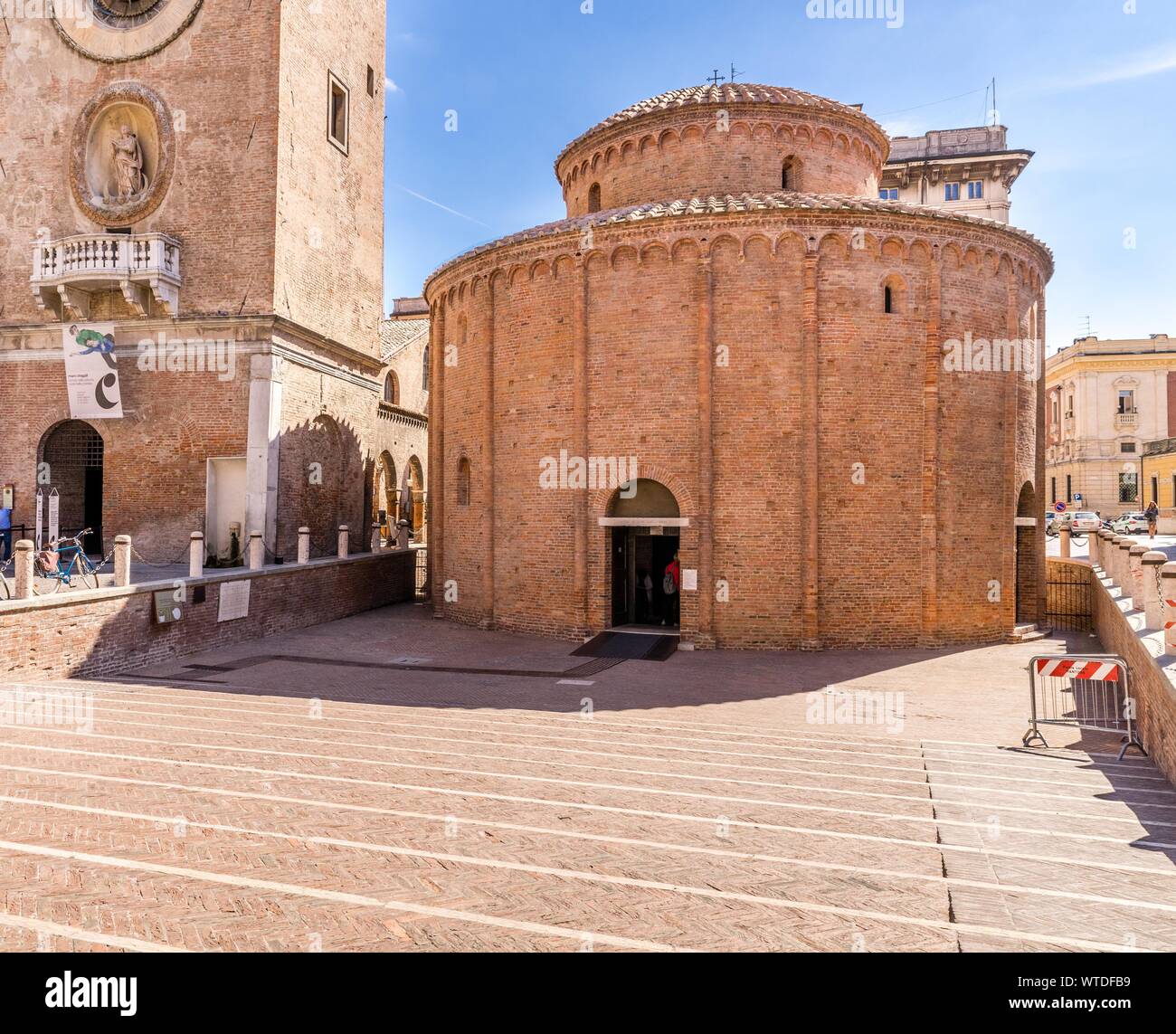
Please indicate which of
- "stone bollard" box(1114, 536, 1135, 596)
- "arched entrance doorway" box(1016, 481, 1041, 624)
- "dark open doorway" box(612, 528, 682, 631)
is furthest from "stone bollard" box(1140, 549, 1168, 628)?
"dark open doorway" box(612, 528, 682, 631)

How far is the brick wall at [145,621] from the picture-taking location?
1310 cm

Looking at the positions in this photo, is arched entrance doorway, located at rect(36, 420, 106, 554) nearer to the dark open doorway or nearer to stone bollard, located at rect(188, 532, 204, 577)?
stone bollard, located at rect(188, 532, 204, 577)

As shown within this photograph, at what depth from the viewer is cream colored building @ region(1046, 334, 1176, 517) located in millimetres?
56156

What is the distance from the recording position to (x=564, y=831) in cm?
665

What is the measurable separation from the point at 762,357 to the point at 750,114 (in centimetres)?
712

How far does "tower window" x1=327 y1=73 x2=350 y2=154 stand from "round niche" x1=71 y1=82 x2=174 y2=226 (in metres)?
4.76

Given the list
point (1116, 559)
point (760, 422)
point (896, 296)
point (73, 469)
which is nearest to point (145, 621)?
point (73, 469)

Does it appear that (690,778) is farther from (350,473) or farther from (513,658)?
(350,473)

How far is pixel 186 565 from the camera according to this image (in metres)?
20.8

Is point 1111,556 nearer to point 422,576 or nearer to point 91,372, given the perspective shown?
point 422,576

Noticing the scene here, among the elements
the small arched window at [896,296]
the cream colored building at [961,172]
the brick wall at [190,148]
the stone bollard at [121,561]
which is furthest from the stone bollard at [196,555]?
the cream colored building at [961,172]

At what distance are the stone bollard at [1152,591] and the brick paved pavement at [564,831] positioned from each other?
6.14ft

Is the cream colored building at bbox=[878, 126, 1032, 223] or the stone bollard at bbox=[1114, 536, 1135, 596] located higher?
the cream colored building at bbox=[878, 126, 1032, 223]

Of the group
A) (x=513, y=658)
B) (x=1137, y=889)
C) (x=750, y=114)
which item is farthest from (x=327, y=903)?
(x=750, y=114)
